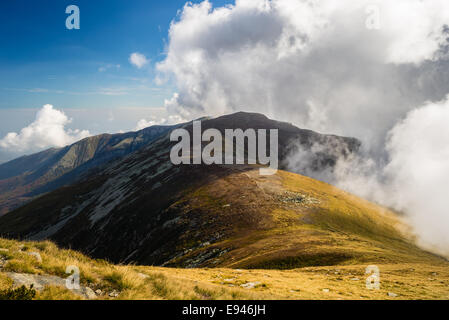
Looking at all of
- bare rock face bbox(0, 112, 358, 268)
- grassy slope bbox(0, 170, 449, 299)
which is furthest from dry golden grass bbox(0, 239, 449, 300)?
bare rock face bbox(0, 112, 358, 268)

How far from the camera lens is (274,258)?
34.2m

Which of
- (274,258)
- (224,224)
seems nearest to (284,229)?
(224,224)

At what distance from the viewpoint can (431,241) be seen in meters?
79.2

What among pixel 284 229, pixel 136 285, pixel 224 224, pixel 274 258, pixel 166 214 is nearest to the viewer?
pixel 136 285

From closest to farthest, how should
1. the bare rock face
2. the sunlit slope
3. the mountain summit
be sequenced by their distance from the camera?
1. the sunlit slope
2. the mountain summit
3. the bare rock face

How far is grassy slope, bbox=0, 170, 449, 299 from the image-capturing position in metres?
10.4

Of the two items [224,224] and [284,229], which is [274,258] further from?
[224,224]

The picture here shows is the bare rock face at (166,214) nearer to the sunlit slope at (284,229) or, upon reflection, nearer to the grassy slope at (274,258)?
the sunlit slope at (284,229)

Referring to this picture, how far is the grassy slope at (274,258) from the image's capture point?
411 inches

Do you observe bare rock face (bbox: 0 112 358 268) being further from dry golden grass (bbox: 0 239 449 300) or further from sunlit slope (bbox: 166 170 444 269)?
dry golden grass (bbox: 0 239 449 300)

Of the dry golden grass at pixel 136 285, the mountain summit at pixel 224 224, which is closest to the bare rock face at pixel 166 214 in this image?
the mountain summit at pixel 224 224

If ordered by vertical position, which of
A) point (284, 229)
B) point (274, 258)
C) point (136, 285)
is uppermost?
point (136, 285)
